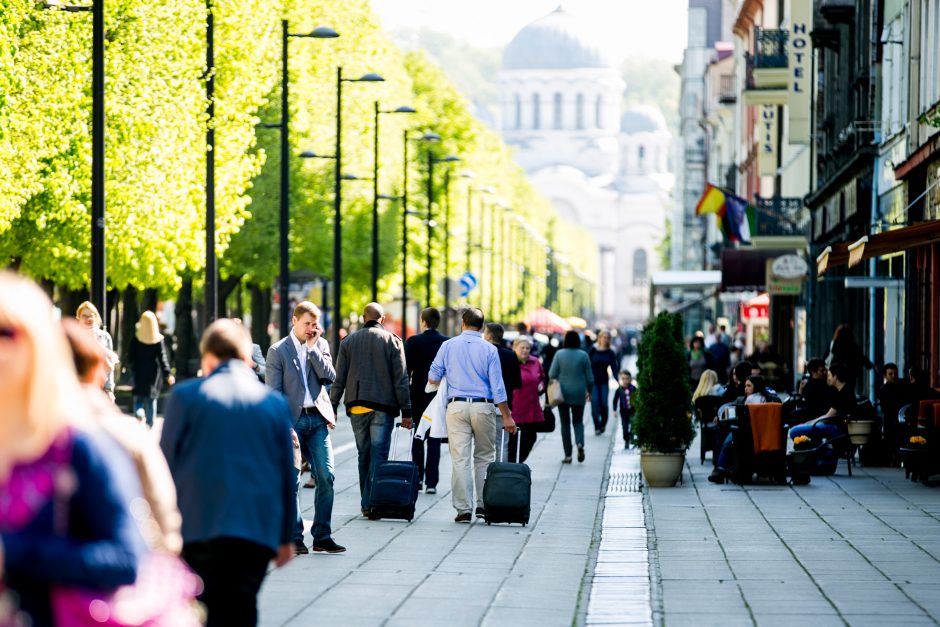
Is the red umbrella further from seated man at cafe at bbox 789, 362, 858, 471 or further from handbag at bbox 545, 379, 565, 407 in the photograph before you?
seated man at cafe at bbox 789, 362, 858, 471

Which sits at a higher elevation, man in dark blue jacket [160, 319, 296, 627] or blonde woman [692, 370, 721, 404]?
man in dark blue jacket [160, 319, 296, 627]

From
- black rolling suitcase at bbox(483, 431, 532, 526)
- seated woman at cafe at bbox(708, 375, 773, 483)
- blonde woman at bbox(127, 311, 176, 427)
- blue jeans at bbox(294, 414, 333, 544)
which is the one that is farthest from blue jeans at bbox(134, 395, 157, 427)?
blue jeans at bbox(294, 414, 333, 544)

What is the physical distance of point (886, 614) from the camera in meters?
10.4

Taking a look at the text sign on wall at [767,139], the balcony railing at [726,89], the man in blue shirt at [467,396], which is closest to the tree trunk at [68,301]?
the text sign on wall at [767,139]

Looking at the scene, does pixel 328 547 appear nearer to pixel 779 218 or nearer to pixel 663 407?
pixel 663 407

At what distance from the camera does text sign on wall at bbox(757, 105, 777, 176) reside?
168 ft

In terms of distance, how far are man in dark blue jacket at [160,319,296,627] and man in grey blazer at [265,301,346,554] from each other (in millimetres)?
5932

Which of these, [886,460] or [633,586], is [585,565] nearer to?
[633,586]

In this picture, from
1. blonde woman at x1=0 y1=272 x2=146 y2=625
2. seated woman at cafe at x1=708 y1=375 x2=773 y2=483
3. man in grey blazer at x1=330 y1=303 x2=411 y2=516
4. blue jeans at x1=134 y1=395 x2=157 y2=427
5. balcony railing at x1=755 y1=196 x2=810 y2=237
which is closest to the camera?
blonde woman at x1=0 y1=272 x2=146 y2=625

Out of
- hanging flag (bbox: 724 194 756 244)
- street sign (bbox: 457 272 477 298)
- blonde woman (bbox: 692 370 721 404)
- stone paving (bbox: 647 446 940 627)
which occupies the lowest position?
stone paving (bbox: 647 446 940 627)

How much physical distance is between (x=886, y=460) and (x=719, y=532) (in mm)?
7873

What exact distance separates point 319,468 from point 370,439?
2.45 meters

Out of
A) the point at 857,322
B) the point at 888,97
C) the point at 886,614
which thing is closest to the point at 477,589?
the point at 886,614

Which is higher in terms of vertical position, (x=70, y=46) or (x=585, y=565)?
(x=70, y=46)
